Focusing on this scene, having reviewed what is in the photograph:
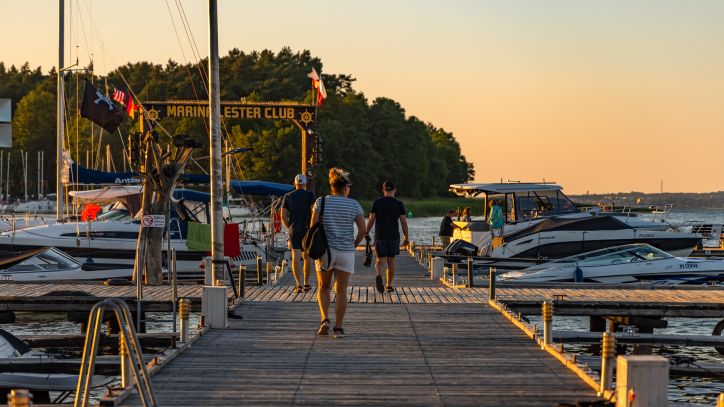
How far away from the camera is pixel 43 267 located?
1150 inches

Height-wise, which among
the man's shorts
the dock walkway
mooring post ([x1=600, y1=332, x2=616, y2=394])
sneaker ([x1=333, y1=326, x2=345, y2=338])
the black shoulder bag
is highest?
the black shoulder bag

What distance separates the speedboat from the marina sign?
45.3 feet

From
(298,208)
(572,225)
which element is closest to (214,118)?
Answer: (298,208)

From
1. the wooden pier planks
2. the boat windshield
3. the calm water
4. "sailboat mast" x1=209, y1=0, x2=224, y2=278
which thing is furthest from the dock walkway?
the boat windshield

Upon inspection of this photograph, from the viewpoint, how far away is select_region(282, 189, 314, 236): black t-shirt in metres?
18.9

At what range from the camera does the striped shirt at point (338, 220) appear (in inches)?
563

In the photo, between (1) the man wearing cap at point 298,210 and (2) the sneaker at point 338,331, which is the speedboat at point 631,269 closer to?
(1) the man wearing cap at point 298,210

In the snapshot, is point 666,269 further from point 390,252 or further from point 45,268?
point 45,268

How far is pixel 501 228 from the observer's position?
37062 millimetres

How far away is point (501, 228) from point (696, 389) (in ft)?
56.1

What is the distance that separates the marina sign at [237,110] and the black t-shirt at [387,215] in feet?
58.4

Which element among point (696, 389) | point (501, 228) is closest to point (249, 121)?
point (501, 228)

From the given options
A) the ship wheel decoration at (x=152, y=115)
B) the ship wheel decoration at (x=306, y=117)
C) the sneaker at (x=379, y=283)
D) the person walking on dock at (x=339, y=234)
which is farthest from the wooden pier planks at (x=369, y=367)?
the ship wheel decoration at (x=306, y=117)

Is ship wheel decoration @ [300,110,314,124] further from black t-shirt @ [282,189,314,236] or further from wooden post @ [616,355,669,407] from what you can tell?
wooden post @ [616,355,669,407]
